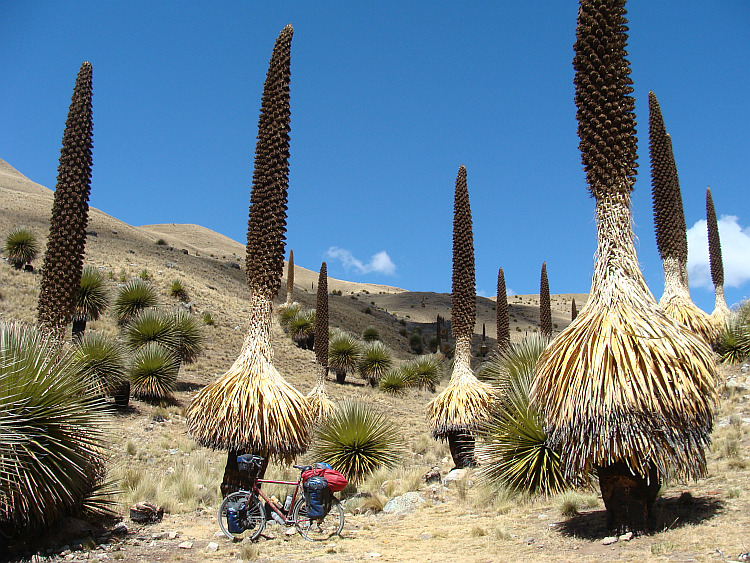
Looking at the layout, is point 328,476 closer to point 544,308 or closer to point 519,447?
point 519,447

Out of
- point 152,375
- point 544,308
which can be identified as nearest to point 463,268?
point 152,375

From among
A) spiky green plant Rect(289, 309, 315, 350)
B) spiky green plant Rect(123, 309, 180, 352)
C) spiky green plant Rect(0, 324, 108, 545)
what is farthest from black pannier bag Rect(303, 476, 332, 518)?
spiky green plant Rect(289, 309, 315, 350)

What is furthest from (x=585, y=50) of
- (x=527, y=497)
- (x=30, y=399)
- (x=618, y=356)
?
(x=30, y=399)

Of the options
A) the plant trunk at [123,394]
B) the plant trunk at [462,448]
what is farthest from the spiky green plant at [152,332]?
the plant trunk at [462,448]

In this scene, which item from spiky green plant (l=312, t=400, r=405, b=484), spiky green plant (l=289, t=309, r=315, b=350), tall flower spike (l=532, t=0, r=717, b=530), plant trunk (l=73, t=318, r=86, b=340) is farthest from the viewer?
spiky green plant (l=289, t=309, r=315, b=350)

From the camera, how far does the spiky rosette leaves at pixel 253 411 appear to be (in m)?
9.19

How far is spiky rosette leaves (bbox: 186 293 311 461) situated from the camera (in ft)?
30.1

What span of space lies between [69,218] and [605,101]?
9.50 meters

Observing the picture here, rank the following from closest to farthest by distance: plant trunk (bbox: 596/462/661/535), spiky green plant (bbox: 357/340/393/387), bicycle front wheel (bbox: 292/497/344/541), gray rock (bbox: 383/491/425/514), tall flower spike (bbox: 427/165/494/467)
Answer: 1. plant trunk (bbox: 596/462/661/535)
2. bicycle front wheel (bbox: 292/497/344/541)
3. gray rock (bbox: 383/491/425/514)
4. tall flower spike (bbox: 427/165/494/467)
5. spiky green plant (bbox: 357/340/393/387)

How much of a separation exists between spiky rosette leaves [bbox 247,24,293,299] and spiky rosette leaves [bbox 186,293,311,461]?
3.83 ft

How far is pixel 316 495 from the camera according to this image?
8531mm

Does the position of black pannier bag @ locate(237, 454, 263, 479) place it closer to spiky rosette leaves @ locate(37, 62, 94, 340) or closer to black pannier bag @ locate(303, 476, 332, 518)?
black pannier bag @ locate(303, 476, 332, 518)

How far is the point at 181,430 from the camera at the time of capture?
16.2 metres

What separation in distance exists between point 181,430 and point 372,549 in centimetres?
963
